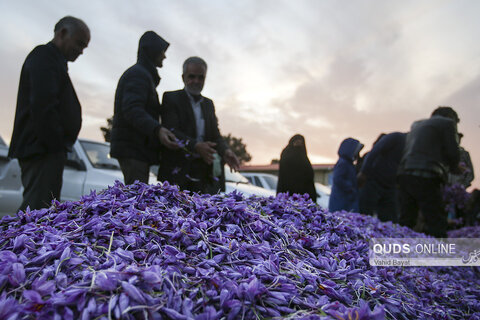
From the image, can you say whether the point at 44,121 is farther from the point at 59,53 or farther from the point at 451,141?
the point at 451,141

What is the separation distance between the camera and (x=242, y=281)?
1.19 meters

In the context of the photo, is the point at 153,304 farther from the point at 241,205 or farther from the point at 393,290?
the point at 393,290

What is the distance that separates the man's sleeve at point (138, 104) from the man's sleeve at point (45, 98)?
0.54m

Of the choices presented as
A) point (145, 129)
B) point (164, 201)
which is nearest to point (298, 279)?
point (164, 201)

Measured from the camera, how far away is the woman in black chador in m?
5.04

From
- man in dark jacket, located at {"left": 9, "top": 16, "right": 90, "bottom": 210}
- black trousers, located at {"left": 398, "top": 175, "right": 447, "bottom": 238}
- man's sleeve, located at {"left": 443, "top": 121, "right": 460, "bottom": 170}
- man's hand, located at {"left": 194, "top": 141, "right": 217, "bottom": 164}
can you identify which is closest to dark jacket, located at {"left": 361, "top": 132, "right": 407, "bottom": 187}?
black trousers, located at {"left": 398, "top": 175, "right": 447, "bottom": 238}

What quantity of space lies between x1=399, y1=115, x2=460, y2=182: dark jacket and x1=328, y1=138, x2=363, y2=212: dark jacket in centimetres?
97

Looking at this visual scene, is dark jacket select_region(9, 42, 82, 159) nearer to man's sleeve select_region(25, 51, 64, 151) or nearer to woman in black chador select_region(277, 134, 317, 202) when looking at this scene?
man's sleeve select_region(25, 51, 64, 151)

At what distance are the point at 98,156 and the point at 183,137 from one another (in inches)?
119

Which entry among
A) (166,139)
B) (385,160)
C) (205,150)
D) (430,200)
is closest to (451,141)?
(430,200)

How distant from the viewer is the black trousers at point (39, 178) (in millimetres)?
2688

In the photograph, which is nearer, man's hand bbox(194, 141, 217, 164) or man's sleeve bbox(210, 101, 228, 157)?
man's hand bbox(194, 141, 217, 164)

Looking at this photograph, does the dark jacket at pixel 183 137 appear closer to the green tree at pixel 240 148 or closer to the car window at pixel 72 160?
the car window at pixel 72 160

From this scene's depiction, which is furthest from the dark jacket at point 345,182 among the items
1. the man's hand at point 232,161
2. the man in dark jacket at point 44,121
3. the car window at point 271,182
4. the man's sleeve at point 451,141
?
the car window at point 271,182
